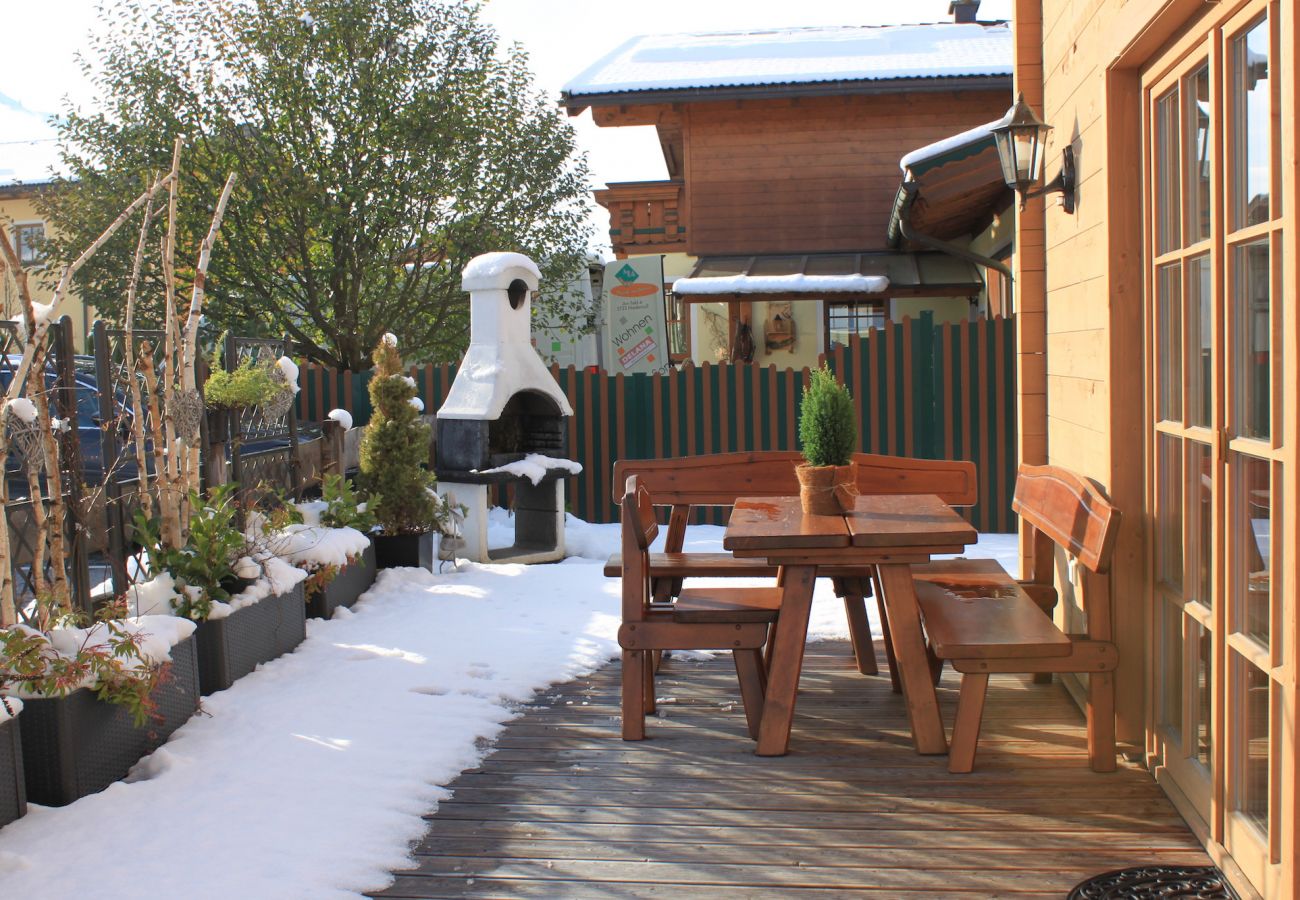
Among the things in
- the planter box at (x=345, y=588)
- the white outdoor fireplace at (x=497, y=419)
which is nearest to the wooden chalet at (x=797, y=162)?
the white outdoor fireplace at (x=497, y=419)

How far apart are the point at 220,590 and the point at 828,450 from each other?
8.47 feet

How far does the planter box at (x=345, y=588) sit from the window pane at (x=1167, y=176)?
4.45 meters

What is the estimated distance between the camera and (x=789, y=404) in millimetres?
10633

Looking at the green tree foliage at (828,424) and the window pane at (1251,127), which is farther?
the green tree foliage at (828,424)

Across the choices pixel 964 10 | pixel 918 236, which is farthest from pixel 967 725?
pixel 964 10

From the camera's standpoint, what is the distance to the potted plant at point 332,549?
6188 millimetres

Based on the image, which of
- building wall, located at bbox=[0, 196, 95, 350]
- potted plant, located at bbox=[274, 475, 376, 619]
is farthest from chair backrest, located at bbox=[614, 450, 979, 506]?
building wall, located at bbox=[0, 196, 95, 350]

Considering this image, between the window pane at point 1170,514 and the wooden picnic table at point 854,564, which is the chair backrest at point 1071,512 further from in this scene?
the wooden picnic table at point 854,564

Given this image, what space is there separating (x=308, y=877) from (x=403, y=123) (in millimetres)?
11771

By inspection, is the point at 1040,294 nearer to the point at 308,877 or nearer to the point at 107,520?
the point at 308,877

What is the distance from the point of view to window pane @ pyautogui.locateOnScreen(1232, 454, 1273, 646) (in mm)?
2885

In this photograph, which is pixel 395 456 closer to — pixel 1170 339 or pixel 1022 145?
A: pixel 1022 145

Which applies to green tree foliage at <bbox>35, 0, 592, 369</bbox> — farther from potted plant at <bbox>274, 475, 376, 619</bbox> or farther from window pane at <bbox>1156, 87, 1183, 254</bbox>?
window pane at <bbox>1156, 87, 1183, 254</bbox>

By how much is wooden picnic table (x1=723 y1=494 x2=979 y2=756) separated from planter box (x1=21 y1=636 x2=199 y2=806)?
6.85ft
